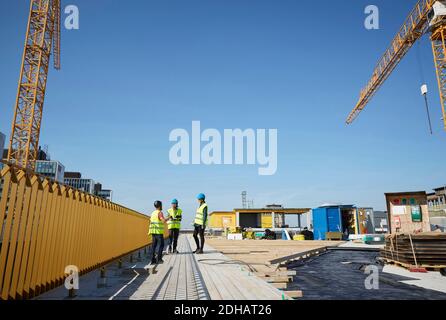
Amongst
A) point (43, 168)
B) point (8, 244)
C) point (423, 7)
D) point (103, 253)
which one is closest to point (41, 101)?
point (103, 253)

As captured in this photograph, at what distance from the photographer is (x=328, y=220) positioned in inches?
1045

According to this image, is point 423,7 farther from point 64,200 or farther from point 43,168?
point 43,168

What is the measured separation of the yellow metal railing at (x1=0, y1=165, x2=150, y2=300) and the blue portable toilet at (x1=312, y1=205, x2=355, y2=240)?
74.3 ft

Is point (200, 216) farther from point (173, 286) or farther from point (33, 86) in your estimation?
point (33, 86)

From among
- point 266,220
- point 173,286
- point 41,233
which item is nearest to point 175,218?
point 173,286

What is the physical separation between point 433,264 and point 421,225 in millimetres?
7992

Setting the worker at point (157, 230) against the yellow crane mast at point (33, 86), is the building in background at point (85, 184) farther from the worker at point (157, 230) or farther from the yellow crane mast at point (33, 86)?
the worker at point (157, 230)

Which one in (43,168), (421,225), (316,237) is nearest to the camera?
(421,225)

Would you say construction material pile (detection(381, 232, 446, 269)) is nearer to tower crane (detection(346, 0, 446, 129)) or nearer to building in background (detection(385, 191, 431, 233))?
building in background (detection(385, 191, 431, 233))

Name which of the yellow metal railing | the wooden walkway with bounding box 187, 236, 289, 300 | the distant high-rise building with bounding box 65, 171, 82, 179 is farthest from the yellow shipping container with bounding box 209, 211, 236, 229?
the distant high-rise building with bounding box 65, 171, 82, 179

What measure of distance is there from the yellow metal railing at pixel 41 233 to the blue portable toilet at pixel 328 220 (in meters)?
22.6

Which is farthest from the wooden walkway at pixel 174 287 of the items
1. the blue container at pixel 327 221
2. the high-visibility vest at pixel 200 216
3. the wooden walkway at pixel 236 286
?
the blue container at pixel 327 221

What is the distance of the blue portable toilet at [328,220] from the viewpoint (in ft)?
86.0
